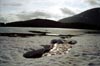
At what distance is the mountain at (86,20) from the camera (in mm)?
2707

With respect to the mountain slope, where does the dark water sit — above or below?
below

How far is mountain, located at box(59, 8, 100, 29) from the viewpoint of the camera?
8.88 ft

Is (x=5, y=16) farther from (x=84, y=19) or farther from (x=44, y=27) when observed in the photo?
(x=84, y=19)

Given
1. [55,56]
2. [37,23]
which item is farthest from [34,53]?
[37,23]

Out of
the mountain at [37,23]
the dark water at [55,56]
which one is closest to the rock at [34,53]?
the dark water at [55,56]

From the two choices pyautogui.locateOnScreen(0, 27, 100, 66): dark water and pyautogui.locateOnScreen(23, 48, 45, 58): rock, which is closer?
pyautogui.locateOnScreen(0, 27, 100, 66): dark water

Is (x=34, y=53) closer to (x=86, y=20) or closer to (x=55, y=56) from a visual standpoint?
(x=55, y=56)

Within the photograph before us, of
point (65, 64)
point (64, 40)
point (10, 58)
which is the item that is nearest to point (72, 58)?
point (65, 64)

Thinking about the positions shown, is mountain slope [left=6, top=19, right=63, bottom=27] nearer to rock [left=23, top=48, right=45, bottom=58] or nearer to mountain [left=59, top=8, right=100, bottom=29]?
mountain [left=59, top=8, right=100, bottom=29]

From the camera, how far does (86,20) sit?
8.97 feet

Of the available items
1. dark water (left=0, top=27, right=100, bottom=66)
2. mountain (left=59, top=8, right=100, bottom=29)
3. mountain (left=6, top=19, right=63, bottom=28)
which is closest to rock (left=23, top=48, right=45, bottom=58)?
dark water (left=0, top=27, right=100, bottom=66)

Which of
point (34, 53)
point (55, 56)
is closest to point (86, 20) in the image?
point (55, 56)

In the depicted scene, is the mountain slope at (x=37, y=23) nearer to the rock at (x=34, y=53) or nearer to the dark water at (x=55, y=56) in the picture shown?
the dark water at (x=55, y=56)

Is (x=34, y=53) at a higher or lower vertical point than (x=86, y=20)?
lower
